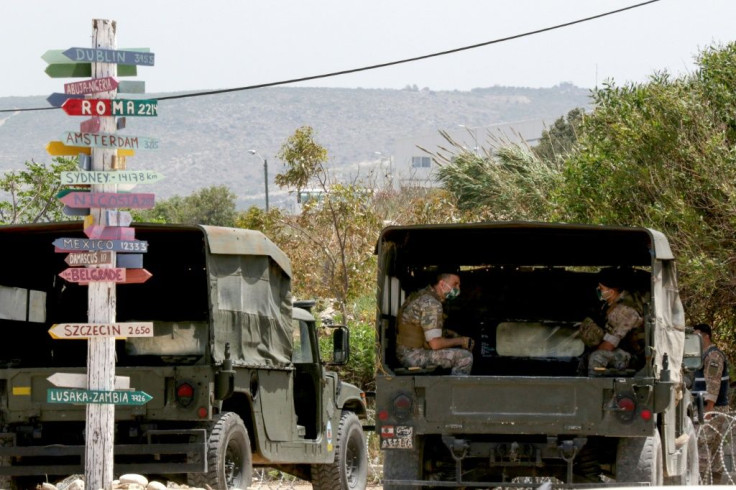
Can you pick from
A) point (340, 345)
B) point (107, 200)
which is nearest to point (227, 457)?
point (340, 345)

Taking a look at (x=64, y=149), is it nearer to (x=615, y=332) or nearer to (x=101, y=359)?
(x=101, y=359)

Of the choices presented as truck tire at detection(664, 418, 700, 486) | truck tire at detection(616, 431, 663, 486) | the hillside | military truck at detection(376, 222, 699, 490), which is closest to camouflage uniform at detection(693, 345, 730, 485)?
truck tire at detection(664, 418, 700, 486)

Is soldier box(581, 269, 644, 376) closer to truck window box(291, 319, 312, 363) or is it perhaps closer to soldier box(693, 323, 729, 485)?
soldier box(693, 323, 729, 485)

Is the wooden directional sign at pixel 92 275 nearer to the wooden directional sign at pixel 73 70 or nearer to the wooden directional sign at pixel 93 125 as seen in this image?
the wooden directional sign at pixel 93 125

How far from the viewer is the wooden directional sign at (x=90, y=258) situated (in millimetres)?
11367

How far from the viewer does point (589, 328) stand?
1341cm

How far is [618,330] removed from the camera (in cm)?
1288

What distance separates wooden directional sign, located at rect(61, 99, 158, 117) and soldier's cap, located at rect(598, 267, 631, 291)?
4.77 m

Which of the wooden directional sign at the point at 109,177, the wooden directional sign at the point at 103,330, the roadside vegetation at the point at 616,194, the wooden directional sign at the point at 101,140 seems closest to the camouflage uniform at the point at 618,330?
the wooden directional sign at the point at 103,330

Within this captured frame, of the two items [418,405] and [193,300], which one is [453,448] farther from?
[193,300]

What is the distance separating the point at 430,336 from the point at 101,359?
2925 mm

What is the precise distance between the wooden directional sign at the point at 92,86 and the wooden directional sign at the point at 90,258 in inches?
49.8

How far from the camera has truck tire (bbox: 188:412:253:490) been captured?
40.5 ft

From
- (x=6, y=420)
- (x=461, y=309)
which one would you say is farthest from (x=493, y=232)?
(x=6, y=420)
